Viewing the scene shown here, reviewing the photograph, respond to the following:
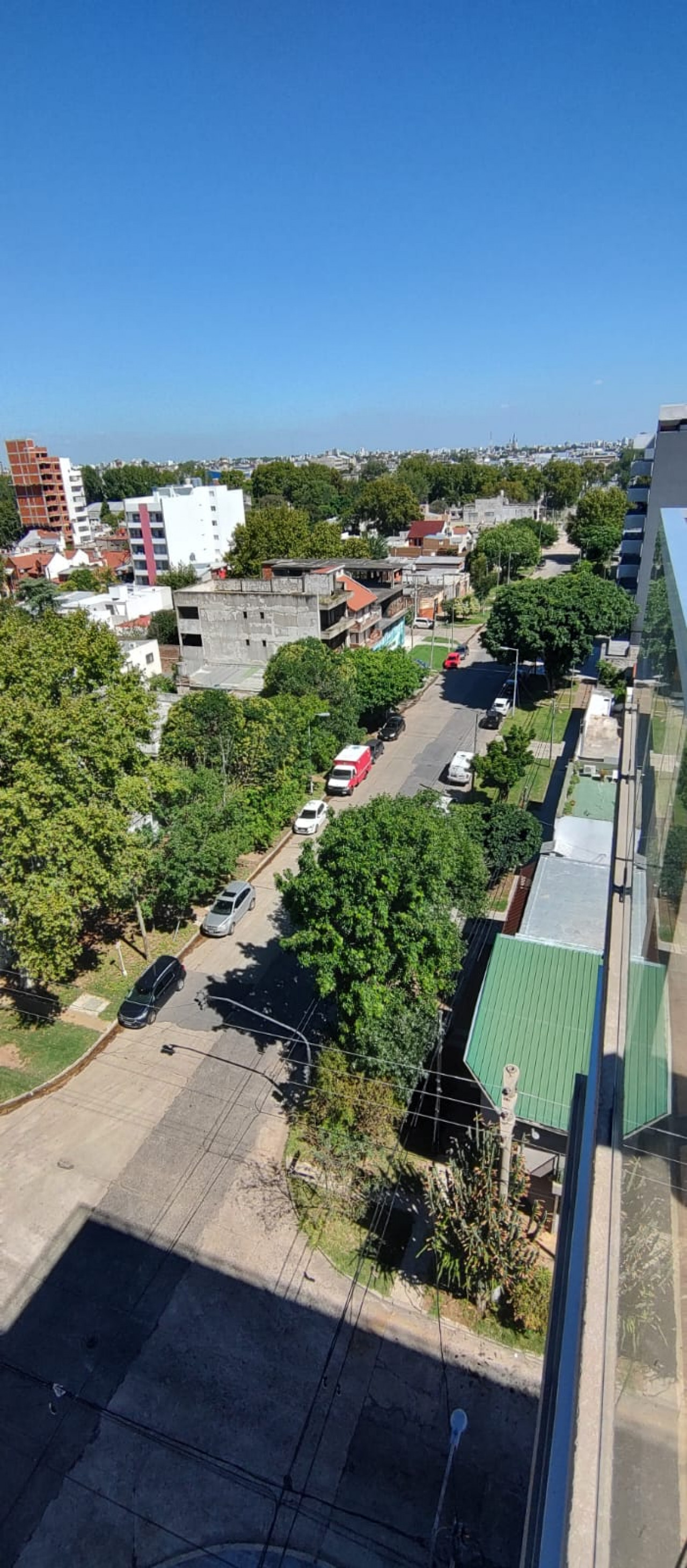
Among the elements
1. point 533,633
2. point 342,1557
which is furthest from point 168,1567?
point 533,633

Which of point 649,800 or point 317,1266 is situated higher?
point 649,800

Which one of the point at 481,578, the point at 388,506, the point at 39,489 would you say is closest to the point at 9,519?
the point at 39,489

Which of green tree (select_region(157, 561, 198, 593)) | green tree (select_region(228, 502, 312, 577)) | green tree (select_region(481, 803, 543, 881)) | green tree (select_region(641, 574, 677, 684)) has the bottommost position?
green tree (select_region(481, 803, 543, 881))

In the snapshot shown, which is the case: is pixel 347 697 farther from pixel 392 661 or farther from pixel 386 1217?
pixel 386 1217

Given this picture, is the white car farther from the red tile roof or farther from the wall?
the red tile roof

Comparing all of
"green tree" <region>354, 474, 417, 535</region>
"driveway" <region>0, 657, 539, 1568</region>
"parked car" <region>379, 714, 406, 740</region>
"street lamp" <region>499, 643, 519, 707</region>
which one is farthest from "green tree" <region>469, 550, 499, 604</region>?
"driveway" <region>0, 657, 539, 1568</region>
